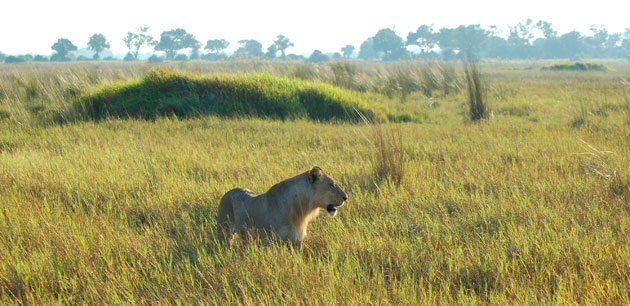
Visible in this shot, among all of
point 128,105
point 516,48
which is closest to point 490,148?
point 128,105

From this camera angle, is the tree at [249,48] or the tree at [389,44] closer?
the tree at [389,44]

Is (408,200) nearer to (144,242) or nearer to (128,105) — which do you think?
(144,242)

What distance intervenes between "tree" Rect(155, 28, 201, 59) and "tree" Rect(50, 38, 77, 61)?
19296 millimetres

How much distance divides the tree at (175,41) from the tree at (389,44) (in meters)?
46.2

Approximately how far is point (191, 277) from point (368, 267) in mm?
1162

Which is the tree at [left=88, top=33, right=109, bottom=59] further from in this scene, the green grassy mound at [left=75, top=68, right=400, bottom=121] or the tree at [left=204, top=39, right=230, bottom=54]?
the green grassy mound at [left=75, top=68, right=400, bottom=121]

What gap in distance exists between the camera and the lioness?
3.21 m

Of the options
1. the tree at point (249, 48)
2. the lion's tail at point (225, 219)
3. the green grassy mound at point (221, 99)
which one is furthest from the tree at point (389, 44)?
the lion's tail at point (225, 219)

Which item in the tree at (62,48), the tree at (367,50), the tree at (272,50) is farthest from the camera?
the tree at (367,50)

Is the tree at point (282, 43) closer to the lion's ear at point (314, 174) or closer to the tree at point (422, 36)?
the tree at point (422, 36)

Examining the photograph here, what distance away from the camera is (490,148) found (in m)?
6.73

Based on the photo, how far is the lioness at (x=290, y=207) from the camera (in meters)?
3.21

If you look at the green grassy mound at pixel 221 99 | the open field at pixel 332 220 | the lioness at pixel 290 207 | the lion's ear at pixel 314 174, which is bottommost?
A: the open field at pixel 332 220

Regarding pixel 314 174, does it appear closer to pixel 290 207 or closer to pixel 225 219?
pixel 290 207
